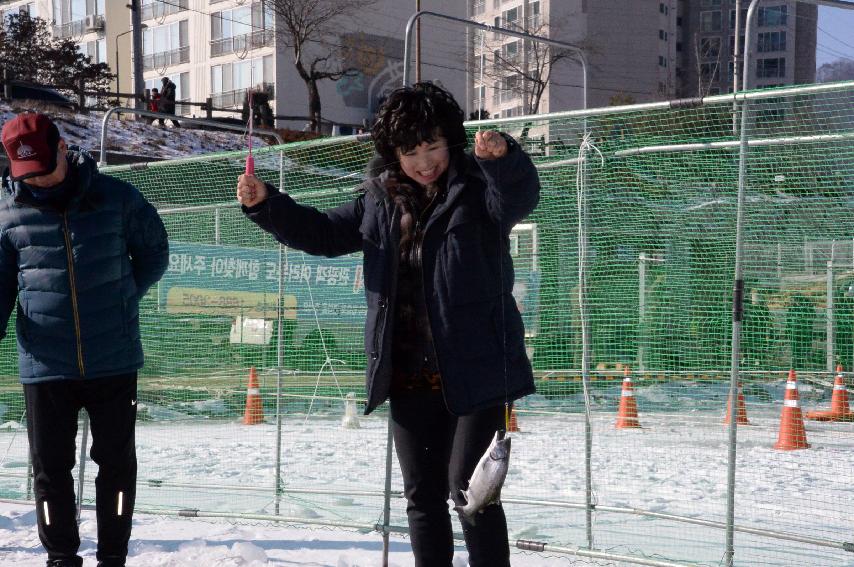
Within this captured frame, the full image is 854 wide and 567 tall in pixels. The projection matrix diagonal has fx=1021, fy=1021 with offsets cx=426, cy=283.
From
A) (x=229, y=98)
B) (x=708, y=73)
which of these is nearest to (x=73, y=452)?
(x=229, y=98)

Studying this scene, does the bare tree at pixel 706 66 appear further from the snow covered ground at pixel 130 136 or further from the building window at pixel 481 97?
the snow covered ground at pixel 130 136

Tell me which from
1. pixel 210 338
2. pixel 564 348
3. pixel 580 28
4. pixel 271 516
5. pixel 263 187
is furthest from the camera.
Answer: pixel 580 28

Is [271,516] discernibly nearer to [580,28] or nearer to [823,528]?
[823,528]

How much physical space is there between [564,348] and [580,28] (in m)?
49.9

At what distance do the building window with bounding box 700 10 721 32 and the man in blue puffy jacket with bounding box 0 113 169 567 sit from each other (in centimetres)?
8208

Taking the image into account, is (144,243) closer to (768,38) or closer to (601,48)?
(601,48)

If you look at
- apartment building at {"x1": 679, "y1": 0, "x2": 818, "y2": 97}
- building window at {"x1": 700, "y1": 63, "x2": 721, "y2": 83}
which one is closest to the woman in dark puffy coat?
building window at {"x1": 700, "y1": 63, "x2": 721, "y2": 83}

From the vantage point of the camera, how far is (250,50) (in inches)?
1609

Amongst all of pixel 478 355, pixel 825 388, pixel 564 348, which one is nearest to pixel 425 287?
pixel 478 355

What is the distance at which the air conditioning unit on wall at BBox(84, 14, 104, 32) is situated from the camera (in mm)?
47562

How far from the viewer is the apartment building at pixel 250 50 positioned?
40.6 m

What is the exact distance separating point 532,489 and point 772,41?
84.0 m

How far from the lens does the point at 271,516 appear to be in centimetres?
541

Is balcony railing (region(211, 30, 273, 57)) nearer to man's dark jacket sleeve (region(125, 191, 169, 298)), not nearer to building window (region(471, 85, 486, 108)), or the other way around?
building window (region(471, 85, 486, 108))
